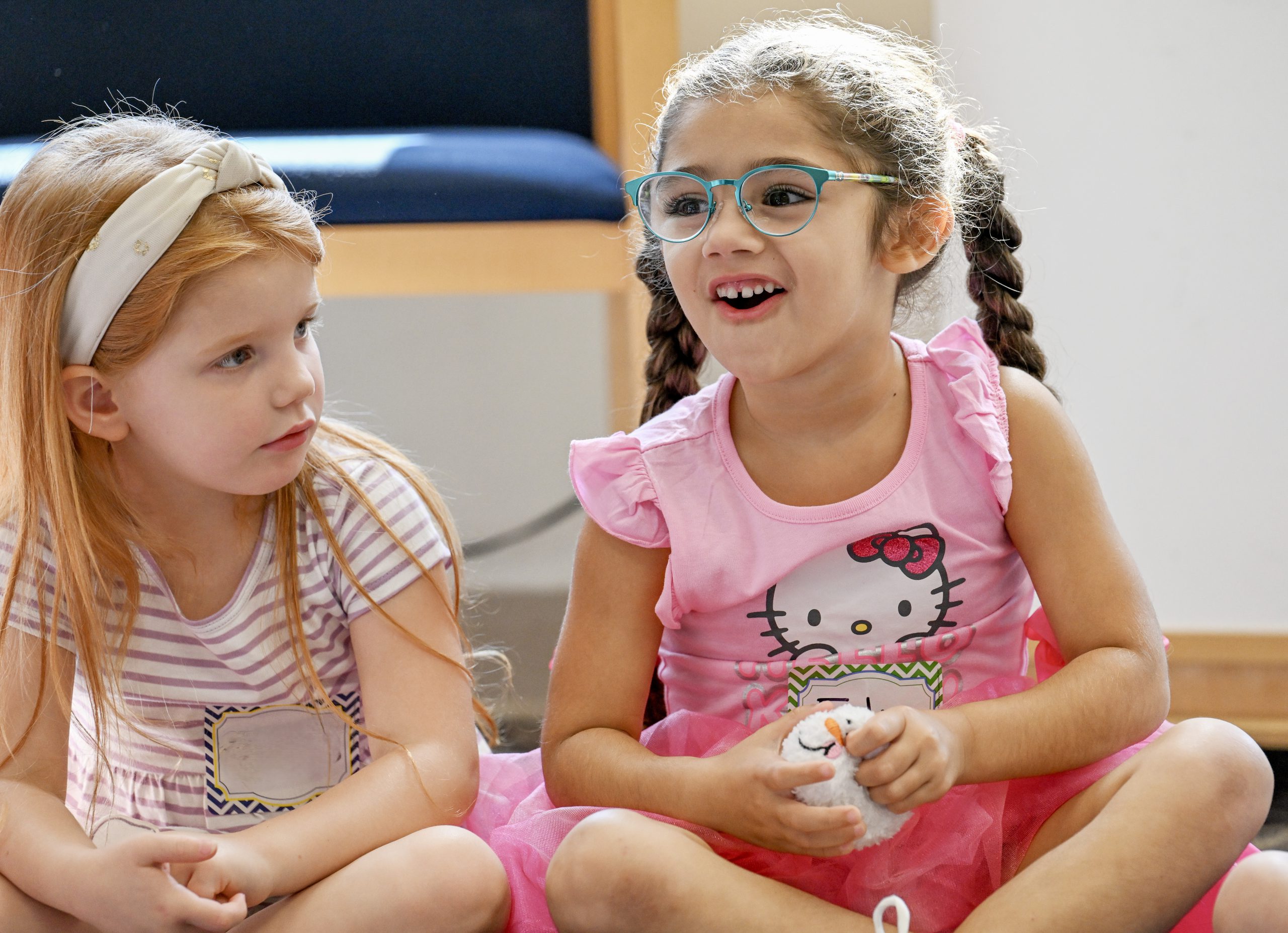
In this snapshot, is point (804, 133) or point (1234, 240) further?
point (1234, 240)

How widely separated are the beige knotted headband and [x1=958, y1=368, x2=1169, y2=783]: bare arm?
1.71 feet

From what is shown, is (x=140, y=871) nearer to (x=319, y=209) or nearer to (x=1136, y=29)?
(x=319, y=209)

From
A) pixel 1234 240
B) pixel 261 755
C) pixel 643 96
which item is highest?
pixel 643 96

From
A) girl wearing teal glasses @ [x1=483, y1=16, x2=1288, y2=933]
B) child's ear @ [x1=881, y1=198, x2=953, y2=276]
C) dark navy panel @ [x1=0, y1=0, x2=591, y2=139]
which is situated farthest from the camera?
dark navy panel @ [x1=0, y1=0, x2=591, y2=139]

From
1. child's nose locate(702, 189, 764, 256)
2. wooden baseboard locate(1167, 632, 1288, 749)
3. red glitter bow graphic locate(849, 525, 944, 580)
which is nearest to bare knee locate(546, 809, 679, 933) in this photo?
red glitter bow graphic locate(849, 525, 944, 580)

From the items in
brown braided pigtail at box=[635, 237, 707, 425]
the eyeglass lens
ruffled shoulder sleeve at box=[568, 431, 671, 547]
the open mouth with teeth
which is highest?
the eyeglass lens

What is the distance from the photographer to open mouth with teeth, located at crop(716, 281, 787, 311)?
0.81 m

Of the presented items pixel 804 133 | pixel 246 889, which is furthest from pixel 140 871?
pixel 804 133

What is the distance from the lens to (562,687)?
84 centimetres

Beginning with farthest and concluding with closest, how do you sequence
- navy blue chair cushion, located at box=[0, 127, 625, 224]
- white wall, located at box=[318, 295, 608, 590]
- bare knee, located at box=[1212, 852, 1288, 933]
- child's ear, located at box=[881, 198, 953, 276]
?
1. white wall, located at box=[318, 295, 608, 590]
2. navy blue chair cushion, located at box=[0, 127, 625, 224]
3. child's ear, located at box=[881, 198, 953, 276]
4. bare knee, located at box=[1212, 852, 1288, 933]

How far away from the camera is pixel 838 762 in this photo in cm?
69

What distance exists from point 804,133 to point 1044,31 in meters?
0.52

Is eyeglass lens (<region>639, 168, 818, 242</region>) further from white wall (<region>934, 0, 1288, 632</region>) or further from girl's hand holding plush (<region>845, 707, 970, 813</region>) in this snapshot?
white wall (<region>934, 0, 1288, 632</region>)

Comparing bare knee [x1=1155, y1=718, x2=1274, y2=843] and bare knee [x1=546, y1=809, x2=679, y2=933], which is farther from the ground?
bare knee [x1=1155, y1=718, x2=1274, y2=843]
